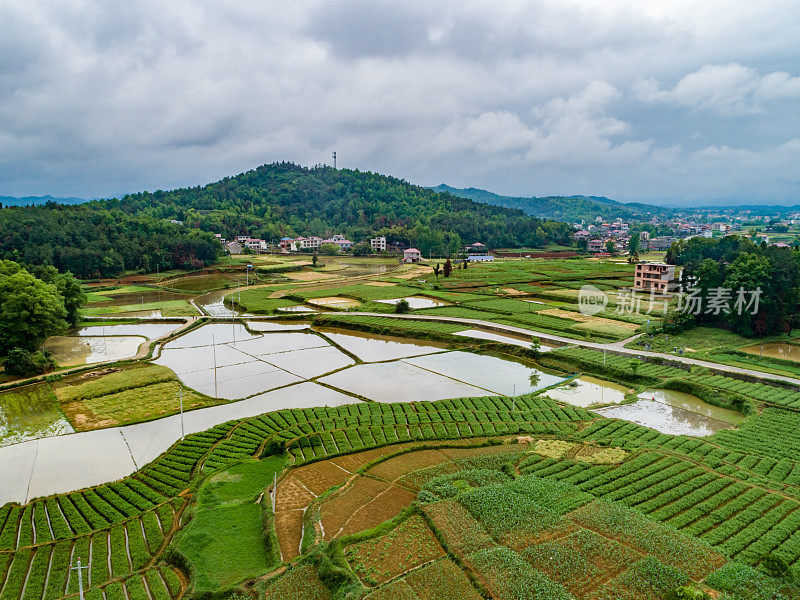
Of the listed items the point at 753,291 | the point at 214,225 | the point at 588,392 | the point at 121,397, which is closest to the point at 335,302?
the point at 121,397

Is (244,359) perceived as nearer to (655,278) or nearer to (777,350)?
(777,350)

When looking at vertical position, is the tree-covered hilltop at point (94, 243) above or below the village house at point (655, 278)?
above

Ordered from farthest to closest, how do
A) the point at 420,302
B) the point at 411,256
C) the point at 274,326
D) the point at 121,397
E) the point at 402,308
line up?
the point at 411,256 → the point at 420,302 → the point at 402,308 → the point at 274,326 → the point at 121,397

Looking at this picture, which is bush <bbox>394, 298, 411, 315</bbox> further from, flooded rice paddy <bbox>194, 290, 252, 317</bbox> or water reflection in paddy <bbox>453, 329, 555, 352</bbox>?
flooded rice paddy <bbox>194, 290, 252, 317</bbox>

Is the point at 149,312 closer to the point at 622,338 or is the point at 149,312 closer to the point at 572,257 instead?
the point at 622,338

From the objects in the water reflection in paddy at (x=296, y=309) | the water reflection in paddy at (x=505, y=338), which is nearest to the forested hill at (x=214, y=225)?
the water reflection in paddy at (x=296, y=309)

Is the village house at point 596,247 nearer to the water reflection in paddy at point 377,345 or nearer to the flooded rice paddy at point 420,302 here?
the flooded rice paddy at point 420,302
